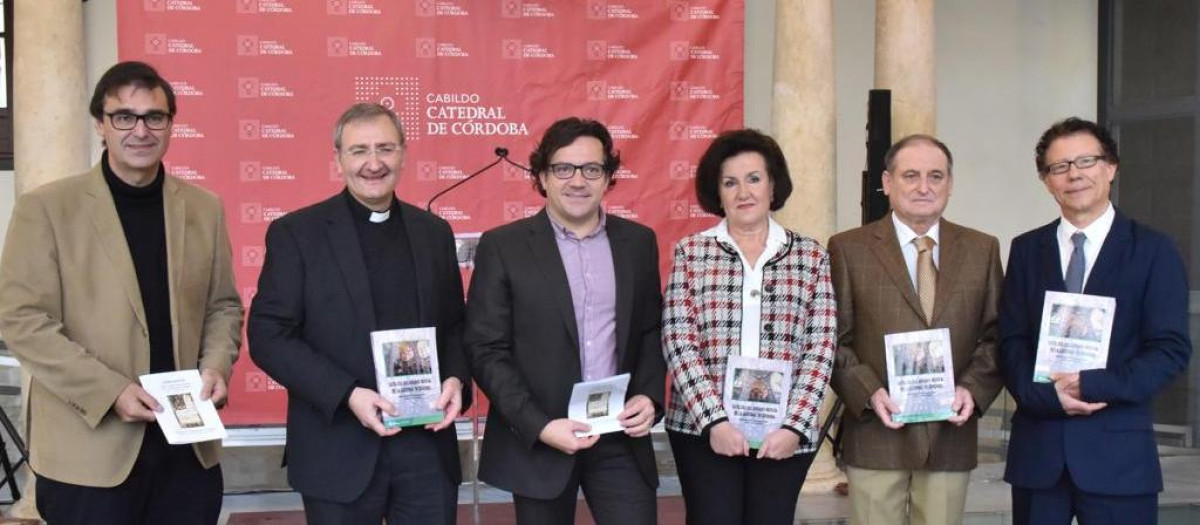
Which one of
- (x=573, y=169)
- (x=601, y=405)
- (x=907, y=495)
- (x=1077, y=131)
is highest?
(x=1077, y=131)

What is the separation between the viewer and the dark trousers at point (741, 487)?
11.1 ft

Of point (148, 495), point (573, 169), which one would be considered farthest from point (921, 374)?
point (148, 495)

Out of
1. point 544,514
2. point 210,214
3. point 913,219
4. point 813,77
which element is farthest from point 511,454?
point 813,77

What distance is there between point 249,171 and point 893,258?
3.99m

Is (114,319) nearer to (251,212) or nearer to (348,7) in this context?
(251,212)

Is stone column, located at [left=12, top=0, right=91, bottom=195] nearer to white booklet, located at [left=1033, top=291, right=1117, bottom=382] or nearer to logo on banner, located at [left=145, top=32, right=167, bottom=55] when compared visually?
logo on banner, located at [left=145, top=32, right=167, bottom=55]

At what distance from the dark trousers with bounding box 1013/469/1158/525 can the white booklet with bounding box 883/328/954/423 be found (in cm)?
39

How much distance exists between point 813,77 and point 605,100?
1.22 meters

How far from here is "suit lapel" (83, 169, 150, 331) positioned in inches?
124

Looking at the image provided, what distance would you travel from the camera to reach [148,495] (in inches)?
127

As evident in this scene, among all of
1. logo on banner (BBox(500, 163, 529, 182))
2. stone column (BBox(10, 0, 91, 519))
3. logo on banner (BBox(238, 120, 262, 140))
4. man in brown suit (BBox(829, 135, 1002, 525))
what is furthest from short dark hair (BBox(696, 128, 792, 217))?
logo on banner (BBox(238, 120, 262, 140))

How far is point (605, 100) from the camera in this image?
6.78 metres

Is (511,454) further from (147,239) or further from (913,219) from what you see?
(913,219)

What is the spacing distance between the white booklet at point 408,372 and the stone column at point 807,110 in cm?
340
